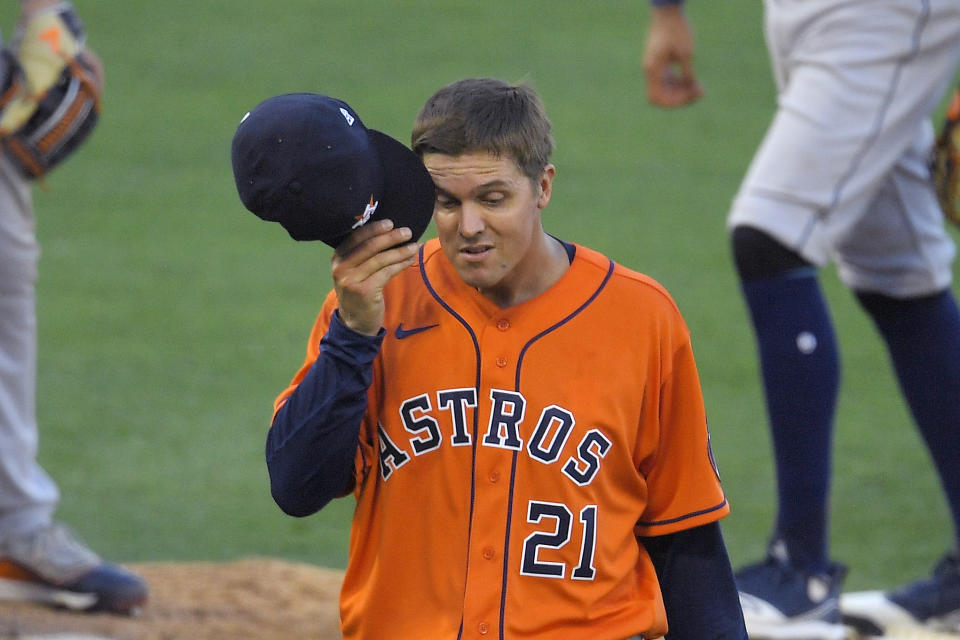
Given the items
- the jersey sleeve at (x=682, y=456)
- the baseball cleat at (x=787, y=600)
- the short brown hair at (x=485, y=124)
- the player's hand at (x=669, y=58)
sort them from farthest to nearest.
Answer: the player's hand at (x=669, y=58), the baseball cleat at (x=787, y=600), the jersey sleeve at (x=682, y=456), the short brown hair at (x=485, y=124)

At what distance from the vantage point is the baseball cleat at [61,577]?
309 centimetres

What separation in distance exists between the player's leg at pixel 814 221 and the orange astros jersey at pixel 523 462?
97 centimetres

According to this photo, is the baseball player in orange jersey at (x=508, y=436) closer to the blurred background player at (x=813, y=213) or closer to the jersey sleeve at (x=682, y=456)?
the jersey sleeve at (x=682, y=456)

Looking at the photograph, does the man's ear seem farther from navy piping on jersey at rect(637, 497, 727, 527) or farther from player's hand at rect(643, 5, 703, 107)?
player's hand at rect(643, 5, 703, 107)

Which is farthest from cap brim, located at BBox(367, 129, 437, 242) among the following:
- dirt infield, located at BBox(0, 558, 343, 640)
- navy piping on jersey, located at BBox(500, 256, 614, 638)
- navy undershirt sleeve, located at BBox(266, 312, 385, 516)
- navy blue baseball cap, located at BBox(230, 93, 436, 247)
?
dirt infield, located at BBox(0, 558, 343, 640)

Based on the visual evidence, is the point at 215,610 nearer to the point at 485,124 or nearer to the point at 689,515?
the point at 689,515

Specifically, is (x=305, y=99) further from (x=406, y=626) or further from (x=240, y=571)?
(x=240, y=571)

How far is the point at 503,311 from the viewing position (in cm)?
208

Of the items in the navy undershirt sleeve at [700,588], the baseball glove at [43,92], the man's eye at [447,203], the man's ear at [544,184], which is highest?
the baseball glove at [43,92]

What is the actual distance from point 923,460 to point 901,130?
1.75m

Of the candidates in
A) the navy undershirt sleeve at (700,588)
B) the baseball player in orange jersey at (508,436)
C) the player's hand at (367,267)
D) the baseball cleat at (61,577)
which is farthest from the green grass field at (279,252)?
the player's hand at (367,267)

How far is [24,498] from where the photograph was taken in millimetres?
3107

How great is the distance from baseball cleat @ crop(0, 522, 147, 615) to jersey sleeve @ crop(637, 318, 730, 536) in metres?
1.50

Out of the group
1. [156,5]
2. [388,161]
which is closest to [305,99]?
[388,161]
